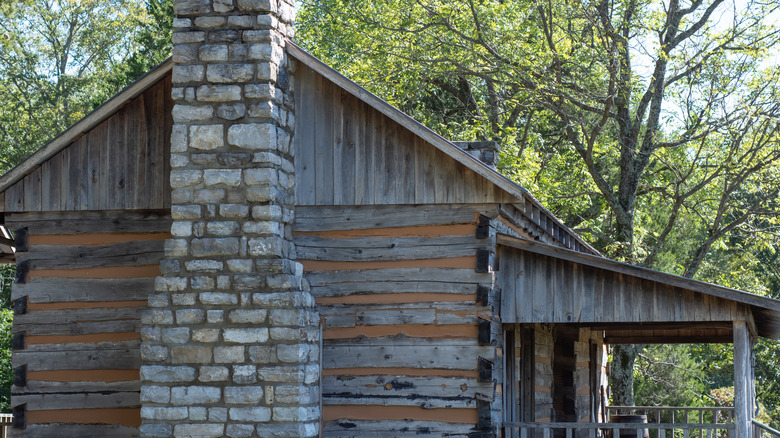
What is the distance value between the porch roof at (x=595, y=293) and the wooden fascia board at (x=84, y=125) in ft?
14.5

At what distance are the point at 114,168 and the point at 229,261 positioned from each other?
2267 millimetres

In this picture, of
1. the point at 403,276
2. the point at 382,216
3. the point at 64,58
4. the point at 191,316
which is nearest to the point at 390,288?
the point at 403,276

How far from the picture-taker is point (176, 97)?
9.80 meters

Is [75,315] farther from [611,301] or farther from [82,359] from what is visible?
[611,301]

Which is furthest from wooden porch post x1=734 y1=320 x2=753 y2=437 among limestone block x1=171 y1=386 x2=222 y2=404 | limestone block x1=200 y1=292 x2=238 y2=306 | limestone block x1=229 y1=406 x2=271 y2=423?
limestone block x1=171 y1=386 x2=222 y2=404

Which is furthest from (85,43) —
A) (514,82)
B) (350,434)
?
(350,434)

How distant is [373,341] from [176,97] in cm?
347

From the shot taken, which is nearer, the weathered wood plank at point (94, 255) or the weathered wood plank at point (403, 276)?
the weathered wood plank at point (403, 276)

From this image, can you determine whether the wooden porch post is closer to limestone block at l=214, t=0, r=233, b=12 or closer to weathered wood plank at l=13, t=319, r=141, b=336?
limestone block at l=214, t=0, r=233, b=12

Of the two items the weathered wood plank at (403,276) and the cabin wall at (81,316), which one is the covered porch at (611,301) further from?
the cabin wall at (81,316)

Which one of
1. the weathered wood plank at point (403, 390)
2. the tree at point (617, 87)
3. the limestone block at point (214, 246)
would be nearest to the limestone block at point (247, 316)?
the limestone block at point (214, 246)

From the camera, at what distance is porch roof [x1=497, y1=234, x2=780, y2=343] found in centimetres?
1020

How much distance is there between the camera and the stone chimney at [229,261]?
365 inches

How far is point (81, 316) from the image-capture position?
35.7 feet
